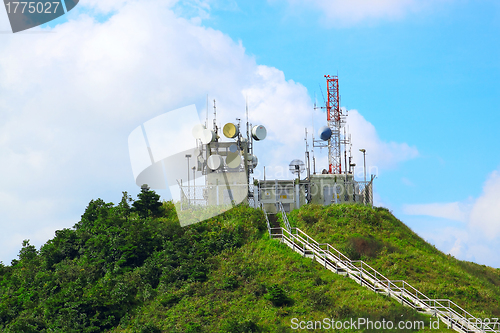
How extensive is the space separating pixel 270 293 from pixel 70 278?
41.6ft

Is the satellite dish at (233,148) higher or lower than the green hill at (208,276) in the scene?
higher

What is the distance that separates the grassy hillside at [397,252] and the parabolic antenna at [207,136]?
9378 millimetres

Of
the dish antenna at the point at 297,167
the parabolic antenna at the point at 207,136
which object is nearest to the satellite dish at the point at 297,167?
the dish antenna at the point at 297,167

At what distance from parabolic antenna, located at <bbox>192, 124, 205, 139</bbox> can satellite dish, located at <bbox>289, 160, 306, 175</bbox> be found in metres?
7.75

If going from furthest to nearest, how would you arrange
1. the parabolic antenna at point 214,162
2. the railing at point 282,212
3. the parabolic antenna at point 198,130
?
the parabolic antenna at point 198,130
the parabolic antenna at point 214,162
the railing at point 282,212

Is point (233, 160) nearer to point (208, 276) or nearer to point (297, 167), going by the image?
point (297, 167)

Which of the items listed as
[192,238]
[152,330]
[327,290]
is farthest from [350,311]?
[192,238]

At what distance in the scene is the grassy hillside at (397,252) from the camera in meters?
28.2

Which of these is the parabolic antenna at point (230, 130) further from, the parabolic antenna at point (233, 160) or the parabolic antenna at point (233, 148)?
the parabolic antenna at point (233, 160)

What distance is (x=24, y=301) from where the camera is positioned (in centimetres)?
3012

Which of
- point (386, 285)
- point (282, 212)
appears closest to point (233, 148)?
point (282, 212)

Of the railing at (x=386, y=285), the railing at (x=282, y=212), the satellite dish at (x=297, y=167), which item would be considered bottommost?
the railing at (x=386, y=285)

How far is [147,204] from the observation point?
37.9 metres

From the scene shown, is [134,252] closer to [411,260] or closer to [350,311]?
[350,311]
